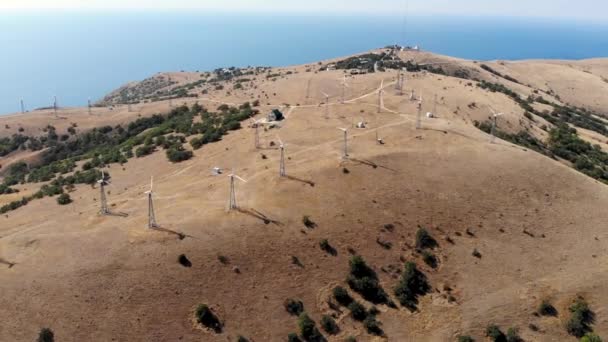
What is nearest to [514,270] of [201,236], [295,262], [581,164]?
[295,262]

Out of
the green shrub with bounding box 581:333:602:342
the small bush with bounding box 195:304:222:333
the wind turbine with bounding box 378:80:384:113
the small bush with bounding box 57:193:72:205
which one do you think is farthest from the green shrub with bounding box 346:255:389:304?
the wind turbine with bounding box 378:80:384:113

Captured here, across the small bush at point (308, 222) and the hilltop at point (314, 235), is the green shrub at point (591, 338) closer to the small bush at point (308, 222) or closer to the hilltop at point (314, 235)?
the hilltop at point (314, 235)

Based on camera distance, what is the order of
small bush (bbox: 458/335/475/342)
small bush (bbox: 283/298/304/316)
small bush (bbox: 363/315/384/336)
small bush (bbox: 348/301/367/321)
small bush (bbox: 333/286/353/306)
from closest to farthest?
small bush (bbox: 458/335/475/342), small bush (bbox: 363/315/384/336), small bush (bbox: 283/298/304/316), small bush (bbox: 348/301/367/321), small bush (bbox: 333/286/353/306)

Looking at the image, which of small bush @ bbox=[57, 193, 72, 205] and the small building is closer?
small bush @ bbox=[57, 193, 72, 205]

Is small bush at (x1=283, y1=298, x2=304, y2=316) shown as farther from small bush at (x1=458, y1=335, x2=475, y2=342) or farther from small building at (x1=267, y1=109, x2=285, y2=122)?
small building at (x1=267, y1=109, x2=285, y2=122)

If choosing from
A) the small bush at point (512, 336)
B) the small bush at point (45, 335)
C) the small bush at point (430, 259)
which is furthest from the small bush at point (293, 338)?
the small bush at point (45, 335)

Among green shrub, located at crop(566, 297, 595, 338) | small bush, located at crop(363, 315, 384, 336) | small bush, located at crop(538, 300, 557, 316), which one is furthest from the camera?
small bush, located at crop(538, 300, 557, 316)

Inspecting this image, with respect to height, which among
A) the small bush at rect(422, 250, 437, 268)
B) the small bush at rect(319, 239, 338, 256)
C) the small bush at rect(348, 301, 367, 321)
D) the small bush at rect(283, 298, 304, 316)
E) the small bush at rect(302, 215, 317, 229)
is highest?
the small bush at rect(302, 215, 317, 229)
